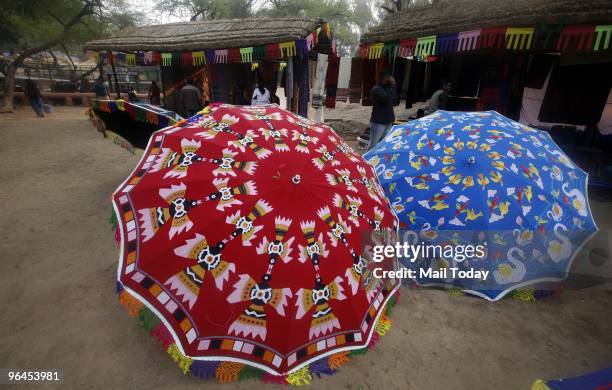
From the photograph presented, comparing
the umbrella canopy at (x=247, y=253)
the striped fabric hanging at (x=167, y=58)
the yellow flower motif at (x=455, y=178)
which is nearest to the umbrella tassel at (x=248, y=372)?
the umbrella canopy at (x=247, y=253)

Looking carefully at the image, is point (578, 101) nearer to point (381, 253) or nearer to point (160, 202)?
point (381, 253)

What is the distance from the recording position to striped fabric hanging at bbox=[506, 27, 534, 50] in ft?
18.8

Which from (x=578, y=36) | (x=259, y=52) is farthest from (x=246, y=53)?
(x=578, y=36)

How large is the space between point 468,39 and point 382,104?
217cm

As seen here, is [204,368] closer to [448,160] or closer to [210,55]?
[448,160]

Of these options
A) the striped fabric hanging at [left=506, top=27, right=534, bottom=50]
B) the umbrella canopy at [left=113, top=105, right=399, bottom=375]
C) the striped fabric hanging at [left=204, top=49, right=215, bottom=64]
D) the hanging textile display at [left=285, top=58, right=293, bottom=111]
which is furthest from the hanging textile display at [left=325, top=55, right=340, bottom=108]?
the umbrella canopy at [left=113, top=105, right=399, bottom=375]

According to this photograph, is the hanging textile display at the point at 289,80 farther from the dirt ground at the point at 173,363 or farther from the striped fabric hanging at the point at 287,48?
the dirt ground at the point at 173,363

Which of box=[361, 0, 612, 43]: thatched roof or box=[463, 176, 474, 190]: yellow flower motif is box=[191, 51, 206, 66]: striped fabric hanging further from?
box=[463, 176, 474, 190]: yellow flower motif

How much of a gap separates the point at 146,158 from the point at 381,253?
5.29 ft

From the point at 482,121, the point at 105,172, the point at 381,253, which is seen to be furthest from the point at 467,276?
the point at 105,172

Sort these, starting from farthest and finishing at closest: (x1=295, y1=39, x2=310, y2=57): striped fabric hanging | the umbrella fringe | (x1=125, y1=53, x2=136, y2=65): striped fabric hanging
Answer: (x1=125, y1=53, x2=136, y2=65): striped fabric hanging < (x1=295, y1=39, x2=310, y2=57): striped fabric hanging < the umbrella fringe

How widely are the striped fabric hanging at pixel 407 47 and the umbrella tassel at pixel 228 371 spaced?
7.56 metres

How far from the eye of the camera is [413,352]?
2.43 meters

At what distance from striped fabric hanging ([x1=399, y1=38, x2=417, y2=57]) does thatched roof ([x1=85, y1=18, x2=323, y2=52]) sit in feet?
7.49
